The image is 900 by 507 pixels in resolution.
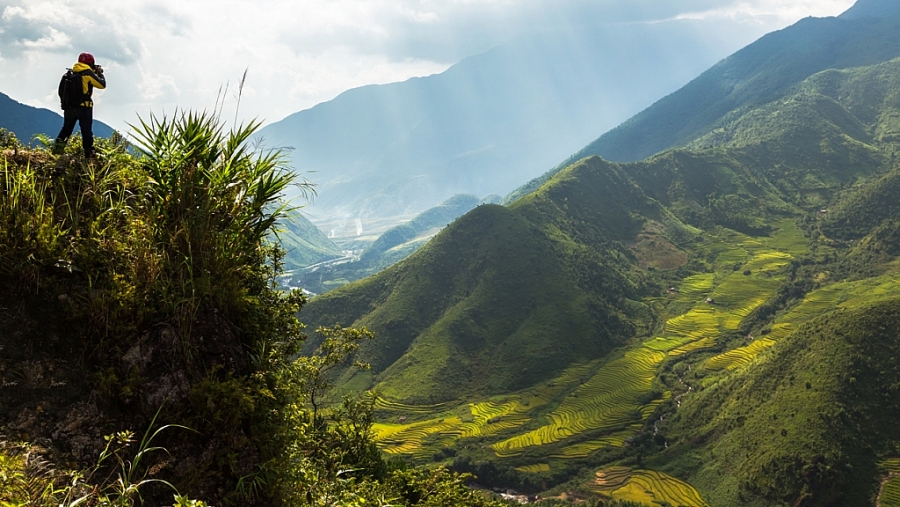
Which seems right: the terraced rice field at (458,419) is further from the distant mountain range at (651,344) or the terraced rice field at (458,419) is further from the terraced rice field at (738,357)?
the terraced rice field at (738,357)

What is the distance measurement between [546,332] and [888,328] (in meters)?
66.1

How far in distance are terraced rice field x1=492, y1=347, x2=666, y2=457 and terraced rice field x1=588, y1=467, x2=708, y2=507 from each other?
38.8ft

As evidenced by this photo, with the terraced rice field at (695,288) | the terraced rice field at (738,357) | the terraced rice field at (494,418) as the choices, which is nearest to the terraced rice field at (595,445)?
the terraced rice field at (494,418)

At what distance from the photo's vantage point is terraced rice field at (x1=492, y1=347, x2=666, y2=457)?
289 feet

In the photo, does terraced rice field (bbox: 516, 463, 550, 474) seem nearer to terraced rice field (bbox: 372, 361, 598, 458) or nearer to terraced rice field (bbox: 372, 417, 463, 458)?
terraced rice field (bbox: 372, 361, 598, 458)

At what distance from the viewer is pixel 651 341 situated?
Answer: 4845 inches

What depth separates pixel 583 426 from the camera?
297 feet

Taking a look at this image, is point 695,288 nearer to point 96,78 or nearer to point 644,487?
point 644,487

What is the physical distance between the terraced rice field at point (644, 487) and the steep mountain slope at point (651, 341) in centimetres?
35

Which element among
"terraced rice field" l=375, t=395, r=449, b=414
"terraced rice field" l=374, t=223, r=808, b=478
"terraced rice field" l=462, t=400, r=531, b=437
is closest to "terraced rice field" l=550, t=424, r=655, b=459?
"terraced rice field" l=374, t=223, r=808, b=478

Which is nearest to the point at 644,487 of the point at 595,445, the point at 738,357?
the point at 595,445

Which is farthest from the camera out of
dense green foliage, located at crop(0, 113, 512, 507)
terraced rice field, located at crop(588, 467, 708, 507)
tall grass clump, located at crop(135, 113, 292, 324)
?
terraced rice field, located at crop(588, 467, 708, 507)

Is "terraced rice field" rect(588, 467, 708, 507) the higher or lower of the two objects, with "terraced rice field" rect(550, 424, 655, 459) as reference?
lower

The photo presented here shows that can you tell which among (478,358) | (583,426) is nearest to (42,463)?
(583,426)
